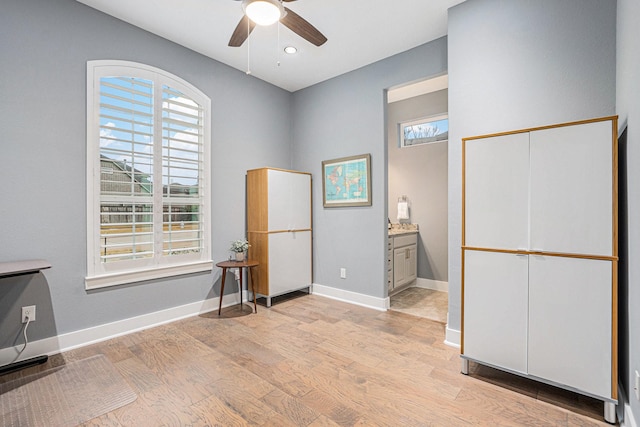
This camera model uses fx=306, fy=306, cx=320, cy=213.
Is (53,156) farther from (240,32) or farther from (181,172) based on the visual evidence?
(240,32)

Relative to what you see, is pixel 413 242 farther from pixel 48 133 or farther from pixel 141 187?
pixel 48 133

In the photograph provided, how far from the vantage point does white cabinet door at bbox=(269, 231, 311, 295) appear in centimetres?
368

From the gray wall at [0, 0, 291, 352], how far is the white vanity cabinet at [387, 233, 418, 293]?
103 inches

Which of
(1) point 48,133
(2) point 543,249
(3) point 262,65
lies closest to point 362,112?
(3) point 262,65

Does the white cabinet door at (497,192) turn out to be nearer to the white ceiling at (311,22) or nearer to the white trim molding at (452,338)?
the white trim molding at (452,338)

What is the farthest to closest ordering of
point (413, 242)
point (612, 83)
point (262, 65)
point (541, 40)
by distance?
point (413, 242)
point (262, 65)
point (541, 40)
point (612, 83)

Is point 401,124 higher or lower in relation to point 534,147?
higher

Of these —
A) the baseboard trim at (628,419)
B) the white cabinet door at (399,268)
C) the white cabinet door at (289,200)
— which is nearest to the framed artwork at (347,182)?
the white cabinet door at (289,200)

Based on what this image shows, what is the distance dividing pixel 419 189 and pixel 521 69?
2.53 m

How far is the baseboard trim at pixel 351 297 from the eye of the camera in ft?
11.8

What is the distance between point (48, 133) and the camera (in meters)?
2.44

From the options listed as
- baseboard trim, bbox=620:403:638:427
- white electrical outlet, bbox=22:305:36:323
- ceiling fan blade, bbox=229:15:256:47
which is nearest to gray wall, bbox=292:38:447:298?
ceiling fan blade, bbox=229:15:256:47

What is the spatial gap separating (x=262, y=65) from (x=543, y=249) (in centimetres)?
339

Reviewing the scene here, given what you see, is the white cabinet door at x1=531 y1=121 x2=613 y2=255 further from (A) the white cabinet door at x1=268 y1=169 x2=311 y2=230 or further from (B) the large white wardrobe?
(A) the white cabinet door at x1=268 y1=169 x2=311 y2=230
